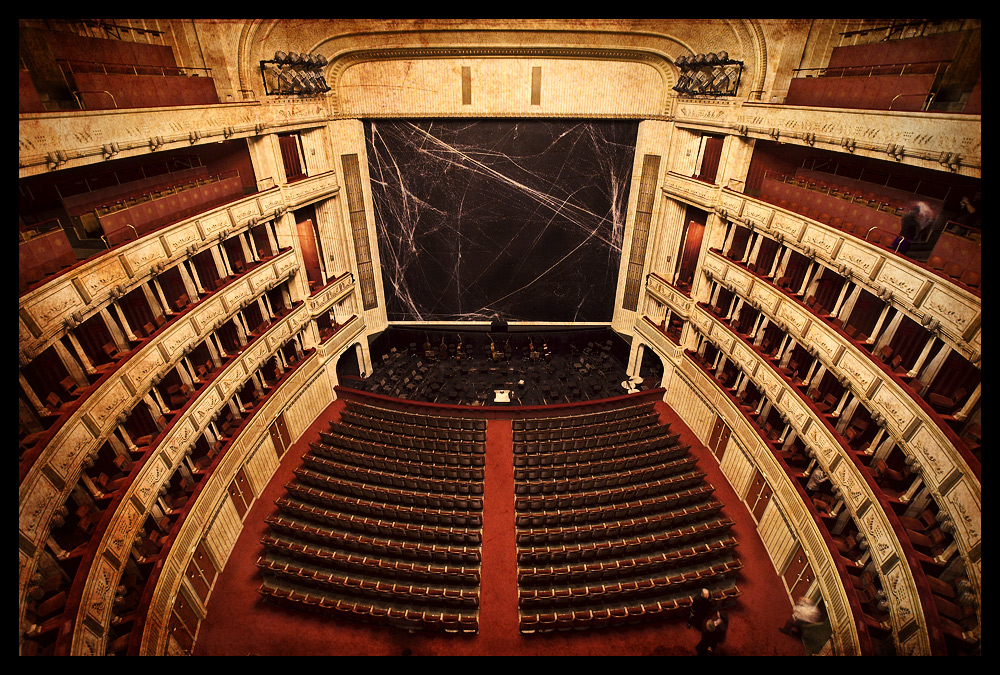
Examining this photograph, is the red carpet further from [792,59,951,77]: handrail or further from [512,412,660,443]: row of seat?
[792,59,951,77]: handrail

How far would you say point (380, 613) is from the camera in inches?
362

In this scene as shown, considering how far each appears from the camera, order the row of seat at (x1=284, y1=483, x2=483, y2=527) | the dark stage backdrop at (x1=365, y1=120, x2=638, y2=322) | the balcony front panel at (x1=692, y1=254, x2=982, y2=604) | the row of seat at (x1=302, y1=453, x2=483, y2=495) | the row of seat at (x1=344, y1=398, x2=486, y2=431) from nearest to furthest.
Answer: the balcony front panel at (x1=692, y1=254, x2=982, y2=604) → the row of seat at (x1=284, y1=483, x2=483, y2=527) → the row of seat at (x1=302, y1=453, x2=483, y2=495) → the row of seat at (x1=344, y1=398, x2=486, y2=431) → the dark stage backdrop at (x1=365, y1=120, x2=638, y2=322)

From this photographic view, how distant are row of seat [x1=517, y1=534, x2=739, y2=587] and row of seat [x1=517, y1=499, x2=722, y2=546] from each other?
1.84ft

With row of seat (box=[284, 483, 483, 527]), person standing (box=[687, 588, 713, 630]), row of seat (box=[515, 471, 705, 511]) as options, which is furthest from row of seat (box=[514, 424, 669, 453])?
person standing (box=[687, 588, 713, 630])

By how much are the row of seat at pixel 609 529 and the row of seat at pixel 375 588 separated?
70.1 inches

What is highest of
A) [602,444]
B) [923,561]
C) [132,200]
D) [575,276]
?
[132,200]

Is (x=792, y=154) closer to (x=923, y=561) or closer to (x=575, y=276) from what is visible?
(x=575, y=276)

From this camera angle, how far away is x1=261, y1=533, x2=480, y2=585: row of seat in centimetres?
991

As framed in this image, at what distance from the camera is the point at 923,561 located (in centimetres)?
694

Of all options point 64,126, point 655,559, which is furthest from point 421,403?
point 64,126

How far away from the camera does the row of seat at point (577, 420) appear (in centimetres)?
1421

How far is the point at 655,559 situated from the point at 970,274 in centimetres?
772

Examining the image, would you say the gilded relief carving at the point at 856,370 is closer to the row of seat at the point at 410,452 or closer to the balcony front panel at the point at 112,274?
the row of seat at the point at 410,452

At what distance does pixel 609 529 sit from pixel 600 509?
573 millimetres
